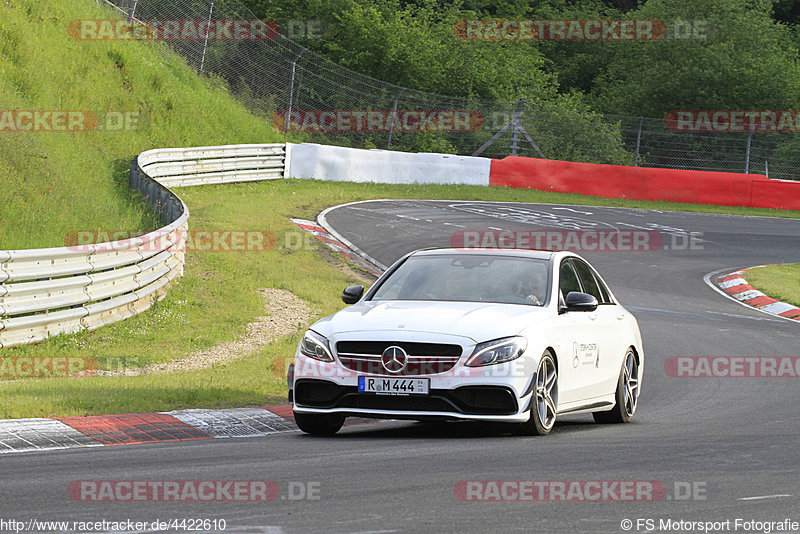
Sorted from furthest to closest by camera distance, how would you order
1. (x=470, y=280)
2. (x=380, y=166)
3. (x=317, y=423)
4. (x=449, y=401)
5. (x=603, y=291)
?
A: (x=380, y=166)
(x=603, y=291)
(x=470, y=280)
(x=317, y=423)
(x=449, y=401)

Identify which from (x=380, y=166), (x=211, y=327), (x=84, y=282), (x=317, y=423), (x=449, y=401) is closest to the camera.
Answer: (x=449, y=401)

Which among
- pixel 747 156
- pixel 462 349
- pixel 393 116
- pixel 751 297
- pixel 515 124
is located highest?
pixel 393 116

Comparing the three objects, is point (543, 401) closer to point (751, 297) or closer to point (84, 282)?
point (84, 282)

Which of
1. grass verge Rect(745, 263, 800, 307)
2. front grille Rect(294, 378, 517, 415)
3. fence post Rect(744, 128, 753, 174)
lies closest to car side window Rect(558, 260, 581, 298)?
front grille Rect(294, 378, 517, 415)

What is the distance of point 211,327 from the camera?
15227 mm

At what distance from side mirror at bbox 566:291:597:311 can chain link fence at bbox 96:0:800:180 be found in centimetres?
2815

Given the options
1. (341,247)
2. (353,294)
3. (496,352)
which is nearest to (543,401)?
(496,352)

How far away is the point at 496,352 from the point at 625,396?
2461mm

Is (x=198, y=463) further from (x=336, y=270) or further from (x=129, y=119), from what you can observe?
(x=129, y=119)

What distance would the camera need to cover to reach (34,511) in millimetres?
5547

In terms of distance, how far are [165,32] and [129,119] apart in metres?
7.06

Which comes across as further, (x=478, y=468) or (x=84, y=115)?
(x=84, y=115)

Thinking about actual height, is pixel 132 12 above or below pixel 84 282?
above

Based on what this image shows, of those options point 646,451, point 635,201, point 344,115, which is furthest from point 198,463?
point 344,115
